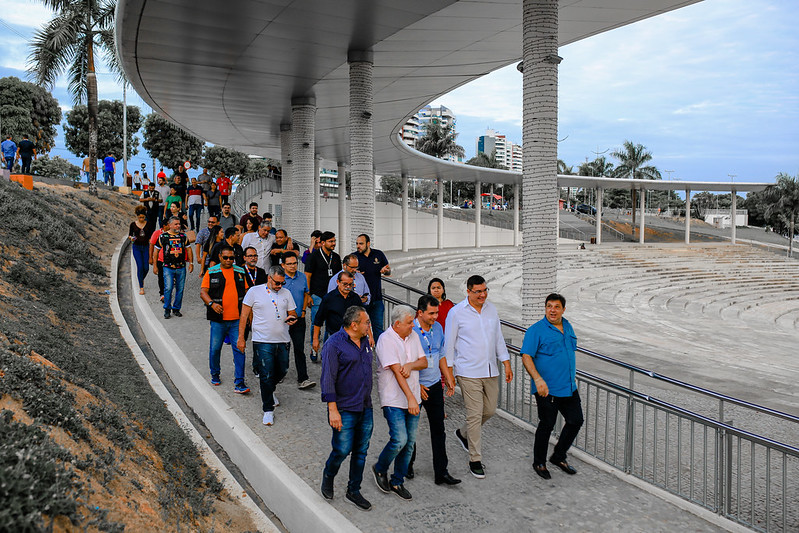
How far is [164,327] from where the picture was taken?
9969mm

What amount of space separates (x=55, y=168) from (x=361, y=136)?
200 feet

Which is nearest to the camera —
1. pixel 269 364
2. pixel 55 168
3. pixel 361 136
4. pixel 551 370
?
pixel 551 370

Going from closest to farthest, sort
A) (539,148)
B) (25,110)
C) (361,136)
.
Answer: (539,148) → (361,136) → (25,110)

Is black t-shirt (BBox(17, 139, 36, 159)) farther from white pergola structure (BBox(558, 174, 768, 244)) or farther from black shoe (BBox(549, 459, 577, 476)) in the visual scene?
white pergola structure (BBox(558, 174, 768, 244))

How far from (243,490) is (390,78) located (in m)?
13.5

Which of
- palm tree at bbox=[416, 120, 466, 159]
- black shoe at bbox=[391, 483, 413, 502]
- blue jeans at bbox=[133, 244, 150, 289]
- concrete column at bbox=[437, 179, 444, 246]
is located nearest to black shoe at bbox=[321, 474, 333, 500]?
black shoe at bbox=[391, 483, 413, 502]

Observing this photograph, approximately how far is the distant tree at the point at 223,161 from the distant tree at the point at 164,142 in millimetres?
12262

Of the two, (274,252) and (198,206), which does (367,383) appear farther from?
(198,206)

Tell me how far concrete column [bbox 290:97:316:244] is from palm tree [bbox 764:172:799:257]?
40210mm

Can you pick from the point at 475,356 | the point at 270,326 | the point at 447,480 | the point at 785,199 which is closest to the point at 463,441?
the point at 447,480

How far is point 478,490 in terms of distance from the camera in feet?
17.6

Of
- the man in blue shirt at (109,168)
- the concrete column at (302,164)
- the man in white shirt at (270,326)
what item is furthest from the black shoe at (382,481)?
the man in blue shirt at (109,168)

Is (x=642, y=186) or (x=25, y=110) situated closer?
(x=642, y=186)

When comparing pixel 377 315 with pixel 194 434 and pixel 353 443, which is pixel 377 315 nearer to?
pixel 194 434
